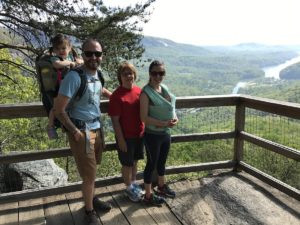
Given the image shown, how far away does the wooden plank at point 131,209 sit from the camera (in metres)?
3.32

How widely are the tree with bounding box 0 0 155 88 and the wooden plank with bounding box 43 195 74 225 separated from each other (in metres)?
5.75

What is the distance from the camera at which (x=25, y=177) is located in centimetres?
640

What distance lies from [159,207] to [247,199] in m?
0.99

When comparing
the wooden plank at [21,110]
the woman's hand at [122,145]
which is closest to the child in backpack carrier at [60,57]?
the wooden plank at [21,110]

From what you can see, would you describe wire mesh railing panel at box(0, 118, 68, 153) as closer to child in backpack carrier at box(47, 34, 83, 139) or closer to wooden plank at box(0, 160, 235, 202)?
wooden plank at box(0, 160, 235, 202)

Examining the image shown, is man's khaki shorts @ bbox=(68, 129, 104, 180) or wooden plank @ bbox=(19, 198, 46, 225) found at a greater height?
man's khaki shorts @ bbox=(68, 129, 104, 180)

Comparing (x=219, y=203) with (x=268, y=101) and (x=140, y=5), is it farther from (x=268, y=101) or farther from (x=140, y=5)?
(x=140, y=5)

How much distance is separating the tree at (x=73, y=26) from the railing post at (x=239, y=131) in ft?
19.1

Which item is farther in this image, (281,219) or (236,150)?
(236,150)

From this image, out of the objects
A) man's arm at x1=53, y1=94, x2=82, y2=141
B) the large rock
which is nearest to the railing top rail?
man's arm at x1=53, y1=94, x2=82, y2=141

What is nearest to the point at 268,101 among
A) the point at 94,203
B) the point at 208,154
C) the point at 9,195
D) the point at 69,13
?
the point at 94,203

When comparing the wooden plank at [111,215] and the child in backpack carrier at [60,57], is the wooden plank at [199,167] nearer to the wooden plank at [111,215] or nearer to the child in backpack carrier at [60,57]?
the wooden plank at [111,215]

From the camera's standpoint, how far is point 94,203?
354cm

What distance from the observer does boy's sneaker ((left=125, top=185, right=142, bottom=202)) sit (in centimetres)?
368
